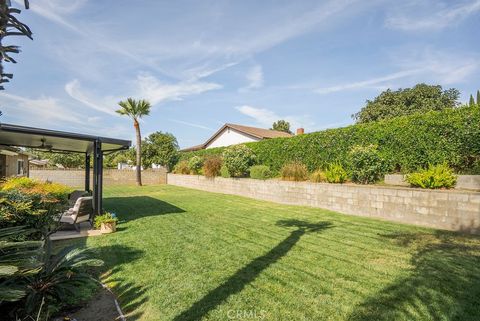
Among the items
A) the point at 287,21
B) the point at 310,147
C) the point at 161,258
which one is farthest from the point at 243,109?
the point at 161,258

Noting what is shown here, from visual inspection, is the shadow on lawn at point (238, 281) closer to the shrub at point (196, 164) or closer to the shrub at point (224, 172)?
the shrub at point (224, 172)

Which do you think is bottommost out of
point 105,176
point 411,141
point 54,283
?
point 54,283

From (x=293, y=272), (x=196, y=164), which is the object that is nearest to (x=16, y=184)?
(x=293, y=272)

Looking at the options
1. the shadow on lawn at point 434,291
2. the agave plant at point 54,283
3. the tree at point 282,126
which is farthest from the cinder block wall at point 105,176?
the tree at point 282,126

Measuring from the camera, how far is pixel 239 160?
1920 cm

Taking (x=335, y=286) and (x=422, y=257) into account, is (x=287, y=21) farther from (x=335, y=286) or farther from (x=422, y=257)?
(x=335, y=286)

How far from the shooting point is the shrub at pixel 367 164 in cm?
1127

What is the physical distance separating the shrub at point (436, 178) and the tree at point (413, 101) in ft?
107

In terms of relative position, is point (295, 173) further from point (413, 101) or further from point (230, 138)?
point (413, 101)

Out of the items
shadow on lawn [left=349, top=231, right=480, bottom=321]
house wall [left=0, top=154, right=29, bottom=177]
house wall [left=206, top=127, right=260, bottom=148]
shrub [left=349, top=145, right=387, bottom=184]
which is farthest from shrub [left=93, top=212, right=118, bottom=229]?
house wall [left=206, top=127, right=260, bottom=148]

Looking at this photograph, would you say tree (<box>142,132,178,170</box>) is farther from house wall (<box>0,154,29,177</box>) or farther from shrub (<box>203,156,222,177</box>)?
shrub (<box>203,156,222,177</box>)

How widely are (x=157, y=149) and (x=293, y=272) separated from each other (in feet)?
124

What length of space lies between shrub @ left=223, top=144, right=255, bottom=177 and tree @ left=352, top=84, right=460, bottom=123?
27.3m

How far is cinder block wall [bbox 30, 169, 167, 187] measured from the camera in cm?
2827
